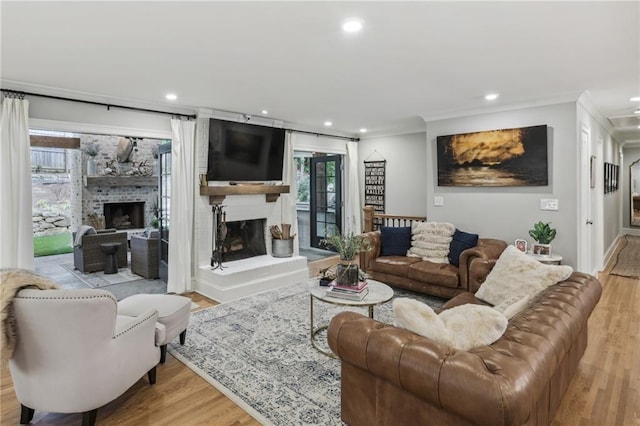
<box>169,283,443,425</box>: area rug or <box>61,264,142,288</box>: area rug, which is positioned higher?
<box>61,264,142,288</box>: area rug

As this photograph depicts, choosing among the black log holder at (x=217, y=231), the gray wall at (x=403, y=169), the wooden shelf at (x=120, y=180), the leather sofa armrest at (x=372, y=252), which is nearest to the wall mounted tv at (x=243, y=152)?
the black log holder at (x=217, y=231)

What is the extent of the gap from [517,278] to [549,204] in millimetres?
2251

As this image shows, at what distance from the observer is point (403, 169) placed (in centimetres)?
695

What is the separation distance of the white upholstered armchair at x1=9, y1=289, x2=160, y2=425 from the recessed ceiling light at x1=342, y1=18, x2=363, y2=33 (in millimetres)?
2181

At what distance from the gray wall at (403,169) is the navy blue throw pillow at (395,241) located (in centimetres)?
182

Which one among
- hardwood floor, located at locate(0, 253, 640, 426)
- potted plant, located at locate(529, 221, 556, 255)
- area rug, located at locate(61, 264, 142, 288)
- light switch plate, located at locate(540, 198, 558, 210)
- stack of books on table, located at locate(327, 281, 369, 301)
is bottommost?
hardwood floor, located at locate(0, 253, 640, 426)

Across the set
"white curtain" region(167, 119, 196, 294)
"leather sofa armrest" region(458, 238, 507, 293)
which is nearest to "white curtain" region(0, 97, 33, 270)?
"white curtain" region(167, 119, 196, 294)

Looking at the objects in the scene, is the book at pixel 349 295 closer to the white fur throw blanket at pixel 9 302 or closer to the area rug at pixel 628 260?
the white fur throw blanket at pixel 9 302

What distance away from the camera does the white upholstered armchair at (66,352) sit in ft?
6.42

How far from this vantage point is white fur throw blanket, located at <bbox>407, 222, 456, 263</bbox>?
471 centimetres

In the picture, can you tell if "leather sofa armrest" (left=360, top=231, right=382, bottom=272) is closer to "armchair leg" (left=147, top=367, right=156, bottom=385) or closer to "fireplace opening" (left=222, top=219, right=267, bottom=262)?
"fireplace opening" (left=222, top=219, right=267, bottom=262)

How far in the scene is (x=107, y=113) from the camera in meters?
4.25

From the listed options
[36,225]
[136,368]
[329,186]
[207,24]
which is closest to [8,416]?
[136,368]

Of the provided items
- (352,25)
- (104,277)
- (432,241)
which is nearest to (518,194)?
(432,241)
